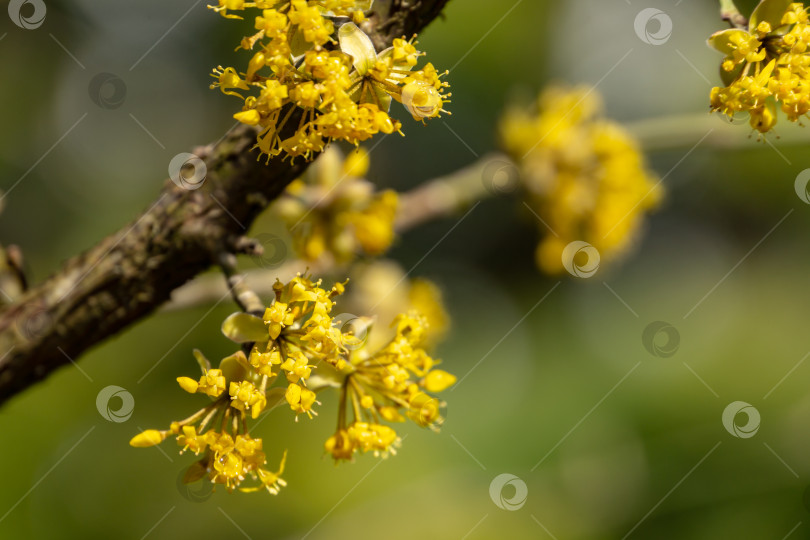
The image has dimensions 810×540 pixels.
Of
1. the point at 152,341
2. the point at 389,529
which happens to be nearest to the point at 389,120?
the point at 389,529

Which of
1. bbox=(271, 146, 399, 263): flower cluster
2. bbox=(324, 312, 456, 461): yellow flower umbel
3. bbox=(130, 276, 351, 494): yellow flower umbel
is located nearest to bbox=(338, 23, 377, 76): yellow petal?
bbox=(130, 276, 351, 494): yellow flower umbel

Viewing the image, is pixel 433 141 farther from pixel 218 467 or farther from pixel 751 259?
pixel 218 467

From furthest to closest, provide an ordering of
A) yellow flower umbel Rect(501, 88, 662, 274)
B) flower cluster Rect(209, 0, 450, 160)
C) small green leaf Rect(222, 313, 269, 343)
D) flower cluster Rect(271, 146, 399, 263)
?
1. yellow flower umbel Rect(501, 88, 662, 274)
2. flower cluster Rect(271, 146, 399, 263)
3. small green leaf Rect(222, 313, 269, 343)
4. flower cluster Rect(209, 0, 450, 160)

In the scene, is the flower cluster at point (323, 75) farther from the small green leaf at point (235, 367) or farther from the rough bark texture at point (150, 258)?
the small green leaf at point (235, 367)

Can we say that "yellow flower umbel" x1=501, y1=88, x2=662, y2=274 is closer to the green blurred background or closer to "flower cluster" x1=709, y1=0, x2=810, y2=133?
the green blurred background

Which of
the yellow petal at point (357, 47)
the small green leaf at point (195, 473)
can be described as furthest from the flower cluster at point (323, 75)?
the small green leaf at point (195, 473)

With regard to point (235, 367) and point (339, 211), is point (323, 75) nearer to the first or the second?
point (235, 367)

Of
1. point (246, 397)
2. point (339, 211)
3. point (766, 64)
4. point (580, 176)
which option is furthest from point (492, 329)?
point (246, 397)
